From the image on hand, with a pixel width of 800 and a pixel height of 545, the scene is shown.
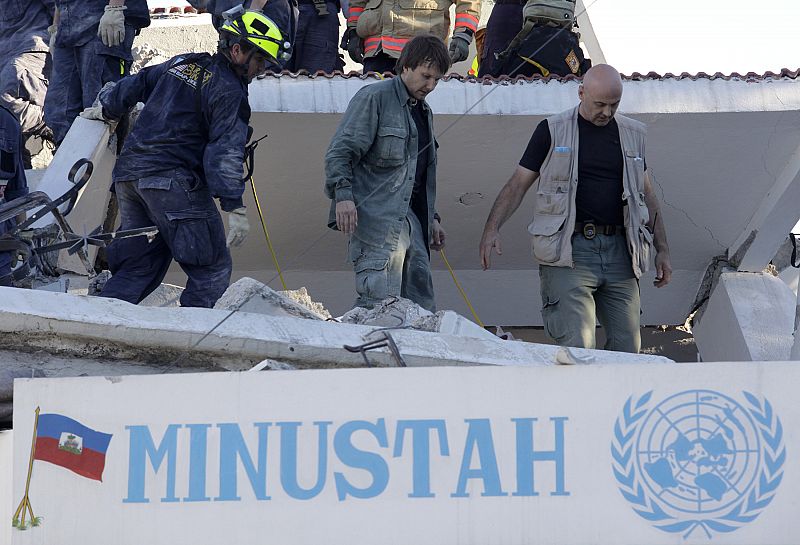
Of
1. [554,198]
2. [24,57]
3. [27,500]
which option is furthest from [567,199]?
[24,57]

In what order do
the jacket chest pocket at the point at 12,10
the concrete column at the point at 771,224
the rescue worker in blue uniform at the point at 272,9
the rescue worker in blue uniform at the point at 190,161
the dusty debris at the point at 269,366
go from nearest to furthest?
1. the dusty debris at the point at 269,366
2. the rescue worker in blue uniform at the point at 190,161
3. the rescue worker in blue uniform at the point at 272,9
4. the concrete column at the point at 771,224
5. the jacket chest pocket at the point at 12,10

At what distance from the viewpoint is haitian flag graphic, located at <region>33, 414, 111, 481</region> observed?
145 inches

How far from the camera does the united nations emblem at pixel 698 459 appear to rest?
3545 mm

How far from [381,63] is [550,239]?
2937mm

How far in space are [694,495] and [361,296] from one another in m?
2.48

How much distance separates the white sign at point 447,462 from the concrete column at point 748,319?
4.99 m

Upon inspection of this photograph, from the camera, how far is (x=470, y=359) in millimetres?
4676

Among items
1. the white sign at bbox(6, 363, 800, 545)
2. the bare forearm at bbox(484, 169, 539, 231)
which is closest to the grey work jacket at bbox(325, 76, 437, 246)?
the bare forearm at bbox(484, 169, 539, 231)

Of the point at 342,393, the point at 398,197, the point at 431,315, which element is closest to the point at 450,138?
the point at 398,197

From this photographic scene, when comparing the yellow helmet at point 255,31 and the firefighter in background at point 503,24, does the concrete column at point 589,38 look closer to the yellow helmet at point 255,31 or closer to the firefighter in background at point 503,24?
the firefighter in background at point 503,24

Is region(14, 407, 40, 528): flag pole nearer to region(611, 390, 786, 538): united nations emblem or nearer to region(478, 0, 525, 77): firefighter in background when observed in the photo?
region(611, 390, 786, 538): united nations emblem

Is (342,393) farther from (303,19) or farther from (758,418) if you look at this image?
(303,19)

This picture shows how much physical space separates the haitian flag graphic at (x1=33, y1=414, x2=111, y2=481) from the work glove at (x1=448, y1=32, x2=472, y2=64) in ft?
14.9

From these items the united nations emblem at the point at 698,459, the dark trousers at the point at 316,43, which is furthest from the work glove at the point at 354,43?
the united nations emblem at the point at 698,459
